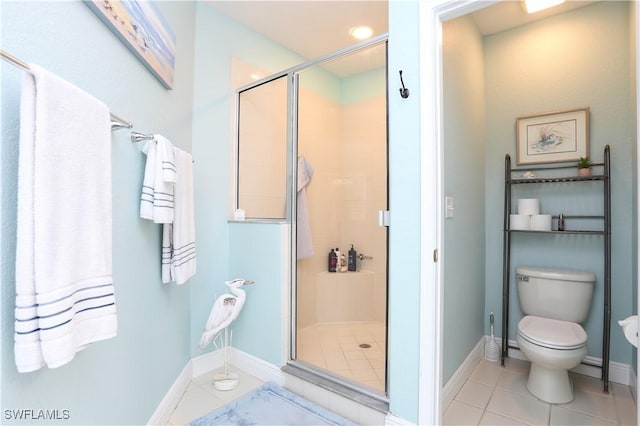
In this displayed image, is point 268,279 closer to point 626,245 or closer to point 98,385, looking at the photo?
point 98,385

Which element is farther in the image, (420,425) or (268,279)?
(268,279)

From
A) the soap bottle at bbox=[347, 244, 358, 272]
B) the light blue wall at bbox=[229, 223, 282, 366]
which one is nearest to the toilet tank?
the soap bottle at bbox=[347, 244, 358, 272]

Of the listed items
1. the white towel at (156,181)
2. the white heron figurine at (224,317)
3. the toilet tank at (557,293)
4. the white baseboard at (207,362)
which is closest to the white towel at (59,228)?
the white towel at (156,181)

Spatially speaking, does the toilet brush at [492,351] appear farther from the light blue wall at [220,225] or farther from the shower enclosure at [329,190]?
the light blue wall at [220,225]

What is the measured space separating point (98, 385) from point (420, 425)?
1.34m

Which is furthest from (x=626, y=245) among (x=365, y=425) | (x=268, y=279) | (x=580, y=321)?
(x=268, y=279)

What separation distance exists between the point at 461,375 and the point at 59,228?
7.48 ft

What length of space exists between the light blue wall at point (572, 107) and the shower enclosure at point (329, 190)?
3.39ft

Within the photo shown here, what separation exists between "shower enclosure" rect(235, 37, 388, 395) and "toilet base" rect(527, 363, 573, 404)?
3.12 feet

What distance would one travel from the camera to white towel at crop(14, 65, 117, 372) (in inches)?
27.3

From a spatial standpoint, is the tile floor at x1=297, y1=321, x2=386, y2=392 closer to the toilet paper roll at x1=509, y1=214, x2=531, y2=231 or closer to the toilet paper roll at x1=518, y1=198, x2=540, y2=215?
the toilet paper roll at x1=509, y1=214, x2=531, y2=231

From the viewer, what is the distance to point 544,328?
195 centimetres

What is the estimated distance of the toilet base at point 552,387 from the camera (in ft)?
5.98

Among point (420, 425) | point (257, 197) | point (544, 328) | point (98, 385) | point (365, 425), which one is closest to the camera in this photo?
point (98, 385)
